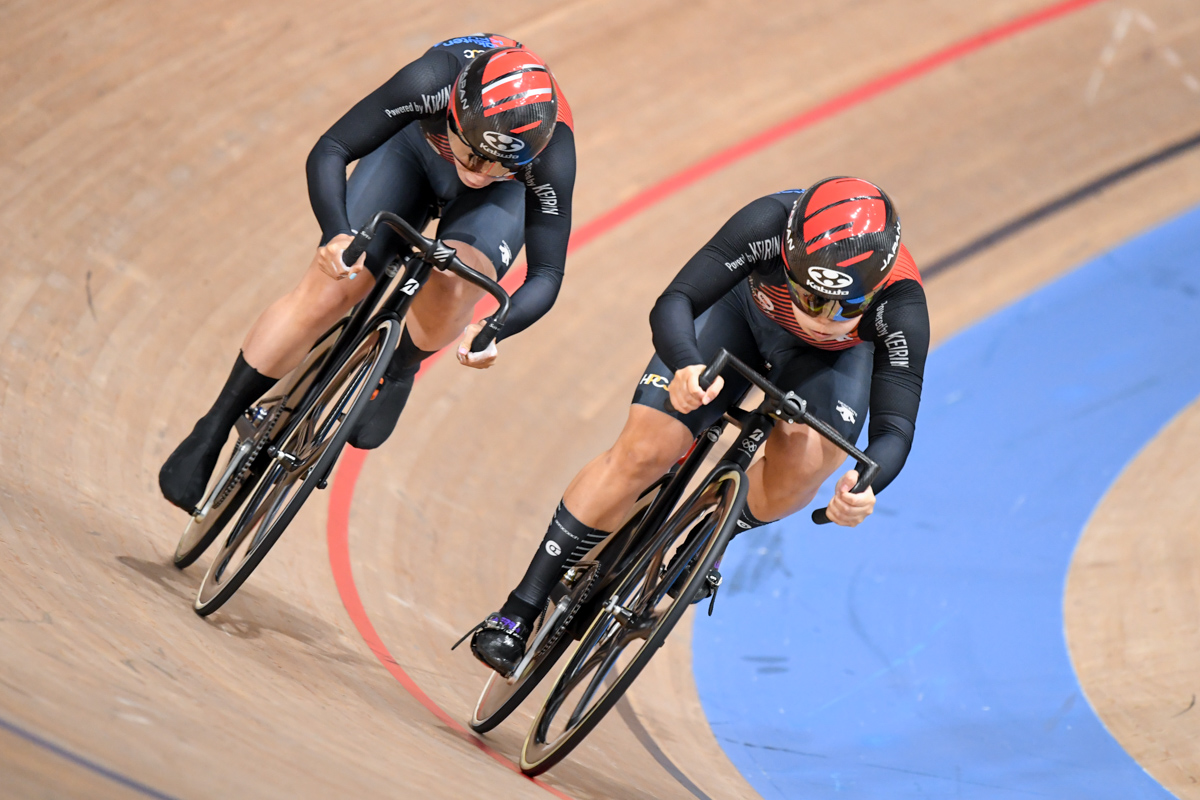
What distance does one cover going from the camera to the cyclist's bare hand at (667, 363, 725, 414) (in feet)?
8.39

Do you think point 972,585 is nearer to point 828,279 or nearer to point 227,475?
point 828,279

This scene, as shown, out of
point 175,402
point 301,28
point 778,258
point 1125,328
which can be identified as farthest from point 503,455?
point 1125,328

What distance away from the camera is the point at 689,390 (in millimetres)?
2578

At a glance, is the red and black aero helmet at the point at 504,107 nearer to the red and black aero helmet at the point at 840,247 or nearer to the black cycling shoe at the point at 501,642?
the red and black aero helmet at the point at 840,247

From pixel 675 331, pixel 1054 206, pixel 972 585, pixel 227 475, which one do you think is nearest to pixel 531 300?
pixel 675 331

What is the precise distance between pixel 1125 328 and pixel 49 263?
4550 mm

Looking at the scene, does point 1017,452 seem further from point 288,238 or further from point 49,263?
point 49,263

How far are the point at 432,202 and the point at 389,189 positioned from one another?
0.46 ft

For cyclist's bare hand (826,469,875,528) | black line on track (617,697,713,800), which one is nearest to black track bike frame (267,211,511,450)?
cyclist's bare hand (826,469,875,528)

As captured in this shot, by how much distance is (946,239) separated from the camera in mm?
5906

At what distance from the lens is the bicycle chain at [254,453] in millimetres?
3178

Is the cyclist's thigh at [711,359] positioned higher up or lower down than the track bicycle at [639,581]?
higher up

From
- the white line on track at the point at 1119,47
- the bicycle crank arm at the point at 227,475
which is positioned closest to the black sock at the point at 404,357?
the bicycle crank arm at the point at 227,475

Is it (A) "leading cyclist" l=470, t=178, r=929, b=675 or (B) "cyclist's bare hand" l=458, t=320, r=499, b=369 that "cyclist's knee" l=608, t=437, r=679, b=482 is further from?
(B) "cyclist's bare hand" l=458, t=320, r=499, b=369
